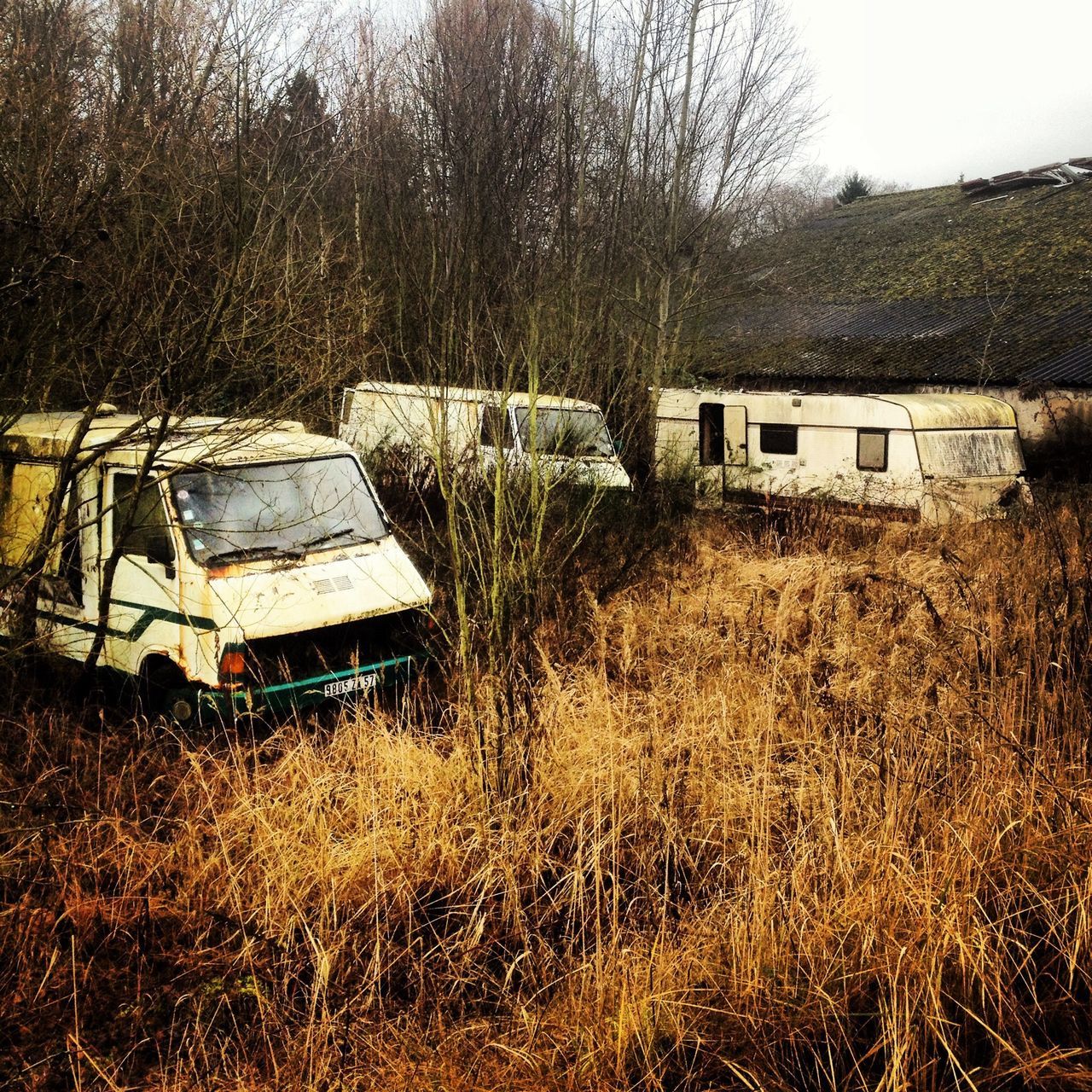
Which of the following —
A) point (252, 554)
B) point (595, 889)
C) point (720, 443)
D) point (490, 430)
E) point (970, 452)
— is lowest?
point (595, 889)

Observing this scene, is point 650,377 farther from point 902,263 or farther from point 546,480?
point 902,263

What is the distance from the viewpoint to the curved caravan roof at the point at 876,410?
12547 millimetres

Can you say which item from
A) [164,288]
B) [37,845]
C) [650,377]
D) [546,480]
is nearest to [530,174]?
[650,377]

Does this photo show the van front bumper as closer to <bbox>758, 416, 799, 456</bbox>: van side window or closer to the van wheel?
the van wheel

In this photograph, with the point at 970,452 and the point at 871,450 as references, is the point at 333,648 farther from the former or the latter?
the point at 970,452

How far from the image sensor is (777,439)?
558 inches

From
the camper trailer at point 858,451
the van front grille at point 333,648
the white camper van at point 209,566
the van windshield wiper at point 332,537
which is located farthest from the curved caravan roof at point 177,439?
the camper trailer at point 858,451

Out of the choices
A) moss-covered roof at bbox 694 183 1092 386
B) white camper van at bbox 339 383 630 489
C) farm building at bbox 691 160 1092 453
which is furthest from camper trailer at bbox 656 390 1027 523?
moss-covered roof at bbox 694 183 1092 386

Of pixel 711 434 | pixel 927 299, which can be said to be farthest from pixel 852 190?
pixel 711 434

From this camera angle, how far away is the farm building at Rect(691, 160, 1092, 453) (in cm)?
1962

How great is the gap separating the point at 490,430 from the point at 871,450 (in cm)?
827

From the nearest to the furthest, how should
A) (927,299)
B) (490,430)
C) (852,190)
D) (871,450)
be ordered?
(490,430), (871,450), (927,299), (852,190)

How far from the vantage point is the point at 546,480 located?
5129 mm

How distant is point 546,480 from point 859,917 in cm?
262
